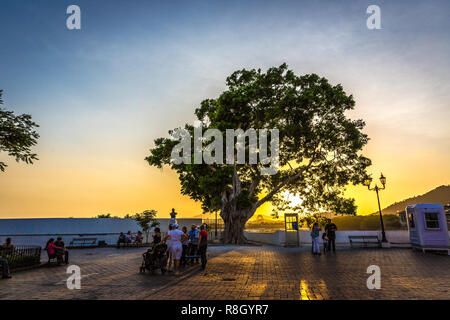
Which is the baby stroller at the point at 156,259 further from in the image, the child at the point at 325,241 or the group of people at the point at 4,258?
the child at the point at 325,241

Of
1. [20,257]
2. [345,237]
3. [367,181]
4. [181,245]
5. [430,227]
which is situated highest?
[367,181]

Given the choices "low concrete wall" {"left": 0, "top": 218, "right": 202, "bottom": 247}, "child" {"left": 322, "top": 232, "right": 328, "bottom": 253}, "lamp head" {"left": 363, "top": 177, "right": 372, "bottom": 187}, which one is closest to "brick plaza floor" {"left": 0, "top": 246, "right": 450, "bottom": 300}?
"child" {"left": 322, "top": 232, "right": 328, "bottom": 253}

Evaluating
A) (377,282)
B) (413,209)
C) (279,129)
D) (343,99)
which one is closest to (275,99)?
(279,129)

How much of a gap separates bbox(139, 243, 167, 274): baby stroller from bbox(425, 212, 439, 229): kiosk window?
15374 millimetres

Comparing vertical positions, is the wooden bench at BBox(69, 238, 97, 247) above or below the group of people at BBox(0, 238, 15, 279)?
below

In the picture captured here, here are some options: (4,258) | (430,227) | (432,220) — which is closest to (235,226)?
(430,227)

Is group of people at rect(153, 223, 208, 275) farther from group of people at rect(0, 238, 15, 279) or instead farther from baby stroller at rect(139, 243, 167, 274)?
group of people at rect(0, 238, 15, 279)

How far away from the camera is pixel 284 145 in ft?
80.8

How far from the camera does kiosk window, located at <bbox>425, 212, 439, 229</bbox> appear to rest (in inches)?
608

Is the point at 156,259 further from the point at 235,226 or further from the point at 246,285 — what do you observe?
the point at 235,226

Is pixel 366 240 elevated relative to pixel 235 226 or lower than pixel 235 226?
lower

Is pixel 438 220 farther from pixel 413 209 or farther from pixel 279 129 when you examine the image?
pixel 279 129

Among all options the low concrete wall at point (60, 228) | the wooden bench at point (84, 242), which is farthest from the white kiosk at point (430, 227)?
the low concrete wall at point (60, 228)

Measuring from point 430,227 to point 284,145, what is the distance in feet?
40.8
